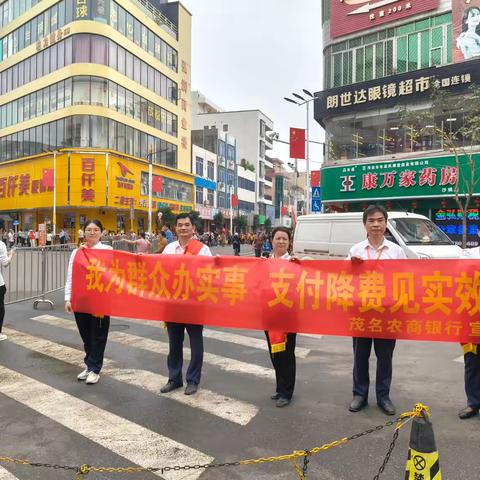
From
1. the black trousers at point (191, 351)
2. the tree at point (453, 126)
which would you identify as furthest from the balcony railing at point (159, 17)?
the black trousers at point (191, 351)

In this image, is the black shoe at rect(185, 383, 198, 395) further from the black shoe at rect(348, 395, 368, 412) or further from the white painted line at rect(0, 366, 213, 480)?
the black shoe at rect(348, 395, 368, 412)

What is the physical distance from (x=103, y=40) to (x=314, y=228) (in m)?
32.8

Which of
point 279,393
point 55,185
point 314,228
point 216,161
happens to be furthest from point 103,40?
point 279,393

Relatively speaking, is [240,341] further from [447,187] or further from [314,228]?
[447,187]

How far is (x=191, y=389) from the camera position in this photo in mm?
5215

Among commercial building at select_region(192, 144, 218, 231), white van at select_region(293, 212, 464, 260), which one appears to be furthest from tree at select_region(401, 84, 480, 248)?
commercial building at select_region(192, 144, 218, 231)

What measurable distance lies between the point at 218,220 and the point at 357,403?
2258 inches

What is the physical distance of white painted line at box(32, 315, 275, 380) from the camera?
6.11 m

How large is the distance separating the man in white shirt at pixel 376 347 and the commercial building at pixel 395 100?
18.6 meters

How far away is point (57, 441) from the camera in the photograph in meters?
4.05

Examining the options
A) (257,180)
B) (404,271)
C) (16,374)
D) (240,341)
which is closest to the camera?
(404,271)

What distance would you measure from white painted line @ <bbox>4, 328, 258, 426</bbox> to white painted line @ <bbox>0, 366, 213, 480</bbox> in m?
0.70

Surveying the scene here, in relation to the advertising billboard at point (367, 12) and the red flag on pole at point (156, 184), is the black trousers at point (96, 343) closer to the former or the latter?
the advertising billboard at point (367, 12)

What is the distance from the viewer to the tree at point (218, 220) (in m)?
61.6
